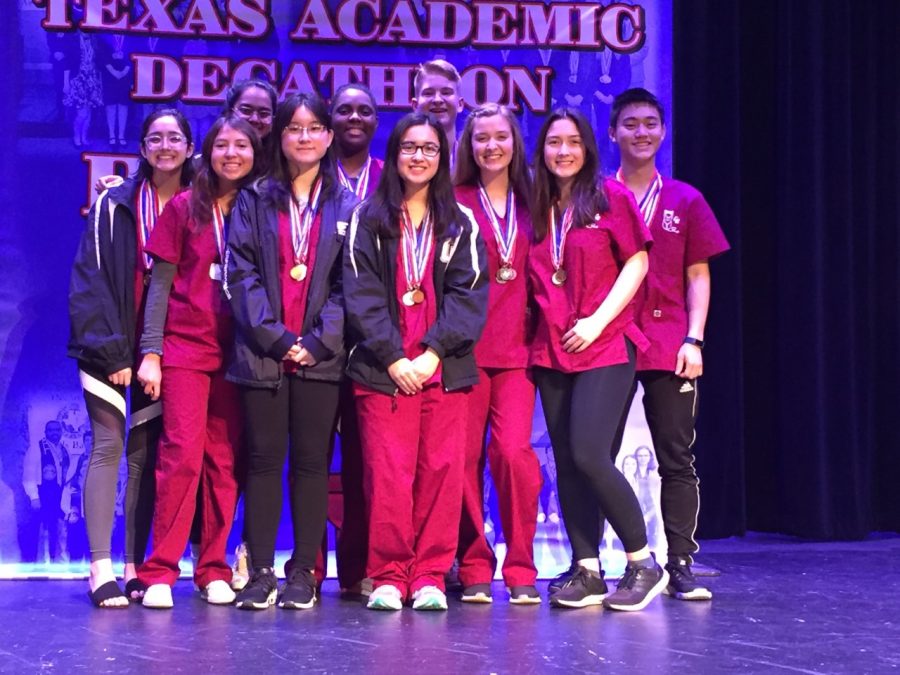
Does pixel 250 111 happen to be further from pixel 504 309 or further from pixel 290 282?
pixel 504 309

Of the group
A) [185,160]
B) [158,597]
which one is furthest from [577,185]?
[158,597]

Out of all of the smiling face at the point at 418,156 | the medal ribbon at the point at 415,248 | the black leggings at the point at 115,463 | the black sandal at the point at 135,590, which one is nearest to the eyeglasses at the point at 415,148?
the smiling face at the point at 418,156

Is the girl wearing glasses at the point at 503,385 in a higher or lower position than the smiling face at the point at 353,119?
lower

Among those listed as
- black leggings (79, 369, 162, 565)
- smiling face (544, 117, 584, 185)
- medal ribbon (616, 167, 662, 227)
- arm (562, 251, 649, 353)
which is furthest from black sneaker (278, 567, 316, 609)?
medal ribbon (616, 167, 662, 227)

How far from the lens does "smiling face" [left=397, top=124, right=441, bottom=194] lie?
368cm

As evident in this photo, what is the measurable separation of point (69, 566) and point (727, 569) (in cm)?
241

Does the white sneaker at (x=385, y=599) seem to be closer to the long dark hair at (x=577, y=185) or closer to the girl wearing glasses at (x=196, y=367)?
the girl wearing glasses at (x=196, y=367)

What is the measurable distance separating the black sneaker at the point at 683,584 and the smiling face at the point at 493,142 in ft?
4.58

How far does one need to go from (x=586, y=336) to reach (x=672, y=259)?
0.54 metres

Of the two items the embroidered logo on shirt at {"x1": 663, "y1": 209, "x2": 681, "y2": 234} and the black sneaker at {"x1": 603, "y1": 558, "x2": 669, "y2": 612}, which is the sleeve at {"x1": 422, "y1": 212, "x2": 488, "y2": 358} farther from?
the black sneaker at {"x1": 603, "y1": 558, "x2": 669, "y2": 612}

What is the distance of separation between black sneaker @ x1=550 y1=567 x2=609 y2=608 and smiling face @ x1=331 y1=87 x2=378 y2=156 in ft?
5.17

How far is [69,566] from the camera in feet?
14.2

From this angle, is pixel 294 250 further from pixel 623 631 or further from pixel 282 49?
pixel 623 631

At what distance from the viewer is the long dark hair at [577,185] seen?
147 inches
